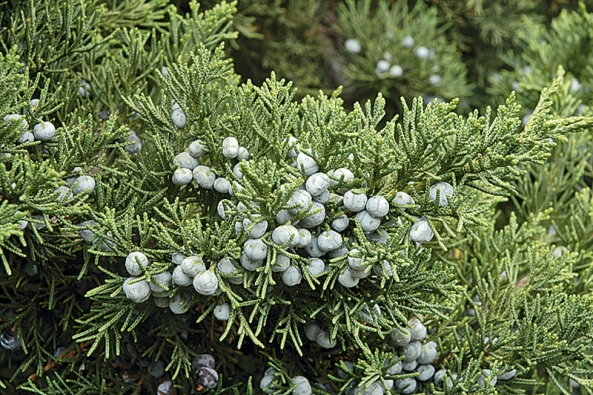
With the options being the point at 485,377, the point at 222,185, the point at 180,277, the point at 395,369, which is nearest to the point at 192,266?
the point at 180,277

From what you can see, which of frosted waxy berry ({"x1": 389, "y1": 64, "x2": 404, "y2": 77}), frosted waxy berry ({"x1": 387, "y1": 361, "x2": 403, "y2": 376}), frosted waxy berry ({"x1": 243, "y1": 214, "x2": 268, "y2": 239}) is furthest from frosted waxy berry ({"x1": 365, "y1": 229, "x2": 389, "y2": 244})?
frosted waxy berry ({"x1": 389, "y1": 64, "x2": 404, "y2": 77})

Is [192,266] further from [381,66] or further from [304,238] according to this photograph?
[381,66]

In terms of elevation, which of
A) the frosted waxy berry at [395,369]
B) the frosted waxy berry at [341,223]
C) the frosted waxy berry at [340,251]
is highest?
the frosted waxy berry at [341,223]

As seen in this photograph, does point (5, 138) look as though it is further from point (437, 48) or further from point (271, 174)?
point (437, 48)

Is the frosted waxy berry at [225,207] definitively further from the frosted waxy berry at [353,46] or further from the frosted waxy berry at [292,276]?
the frosted waxy berry at [353,46]

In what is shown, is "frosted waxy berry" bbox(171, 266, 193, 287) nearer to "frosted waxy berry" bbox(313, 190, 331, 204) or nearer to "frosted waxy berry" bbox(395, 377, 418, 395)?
"frosted waxy berry" bbox(313, 190, 331, 204)

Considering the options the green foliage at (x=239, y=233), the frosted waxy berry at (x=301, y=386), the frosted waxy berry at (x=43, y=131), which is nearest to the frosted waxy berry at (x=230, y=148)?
the green foliage at (x=239, y=233)
